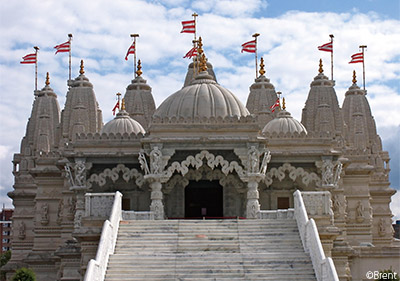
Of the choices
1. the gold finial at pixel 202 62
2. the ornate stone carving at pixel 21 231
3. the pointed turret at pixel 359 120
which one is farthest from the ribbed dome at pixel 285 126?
the ornate stone carving at pixel 21 231

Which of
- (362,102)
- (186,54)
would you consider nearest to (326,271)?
(186,54)

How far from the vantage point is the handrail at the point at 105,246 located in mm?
24578

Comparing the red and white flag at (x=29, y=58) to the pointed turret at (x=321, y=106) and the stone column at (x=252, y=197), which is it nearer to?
the pointed turret at (x=321, y=106)

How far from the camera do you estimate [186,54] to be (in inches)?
2094

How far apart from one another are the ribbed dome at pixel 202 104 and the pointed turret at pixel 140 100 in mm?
13913

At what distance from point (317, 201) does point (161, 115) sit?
11.3 metres

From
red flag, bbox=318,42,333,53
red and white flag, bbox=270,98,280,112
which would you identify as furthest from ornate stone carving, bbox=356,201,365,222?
red flag, bbox=318,42,333,53

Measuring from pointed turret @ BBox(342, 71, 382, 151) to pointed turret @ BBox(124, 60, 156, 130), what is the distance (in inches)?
540

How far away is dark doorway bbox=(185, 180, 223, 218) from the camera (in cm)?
4122

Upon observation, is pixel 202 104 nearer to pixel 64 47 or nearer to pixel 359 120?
pixel 64 47

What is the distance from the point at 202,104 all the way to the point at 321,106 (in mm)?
16612

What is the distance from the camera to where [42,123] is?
59.3 metres

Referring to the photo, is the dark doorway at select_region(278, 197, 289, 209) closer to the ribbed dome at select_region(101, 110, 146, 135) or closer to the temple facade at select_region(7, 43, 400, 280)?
the temple facade at select_region(7, 43, 400, 280)

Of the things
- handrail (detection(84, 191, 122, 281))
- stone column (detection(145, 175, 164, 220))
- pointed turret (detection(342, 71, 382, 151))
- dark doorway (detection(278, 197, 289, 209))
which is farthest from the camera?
pointed turret (detection(342, 71, 382, 151))
